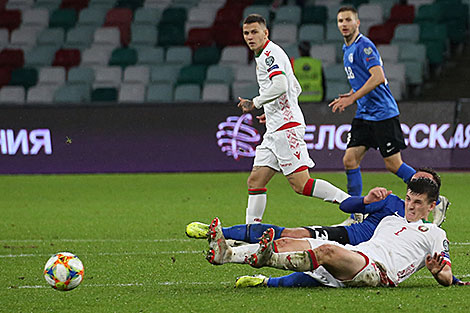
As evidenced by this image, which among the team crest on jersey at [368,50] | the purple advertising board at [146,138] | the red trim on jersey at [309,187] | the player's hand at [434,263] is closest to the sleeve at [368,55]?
the team crest on jersey at [368,50]

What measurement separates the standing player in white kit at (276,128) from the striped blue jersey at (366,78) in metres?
1.20

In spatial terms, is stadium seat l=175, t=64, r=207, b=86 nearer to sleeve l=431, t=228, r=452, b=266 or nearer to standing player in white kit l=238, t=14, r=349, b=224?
standing player in white kit l=238, t=14, r=349, b=224

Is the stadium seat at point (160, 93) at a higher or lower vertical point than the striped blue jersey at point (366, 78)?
lower

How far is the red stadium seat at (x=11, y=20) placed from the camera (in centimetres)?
2119

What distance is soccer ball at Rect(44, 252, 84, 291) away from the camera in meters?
4.92

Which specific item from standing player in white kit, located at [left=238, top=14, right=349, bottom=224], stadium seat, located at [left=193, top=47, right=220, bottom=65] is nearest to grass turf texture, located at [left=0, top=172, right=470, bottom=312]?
standing player in white kit, located at [left=238, top=14, right=349, bottom=224]

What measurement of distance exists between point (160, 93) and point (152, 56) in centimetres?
145

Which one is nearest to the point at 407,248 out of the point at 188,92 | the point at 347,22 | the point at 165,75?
the point at 347,22

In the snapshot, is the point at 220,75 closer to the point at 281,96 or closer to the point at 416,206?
the point at 281,96

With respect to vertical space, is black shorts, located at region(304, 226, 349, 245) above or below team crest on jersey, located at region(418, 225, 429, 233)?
below

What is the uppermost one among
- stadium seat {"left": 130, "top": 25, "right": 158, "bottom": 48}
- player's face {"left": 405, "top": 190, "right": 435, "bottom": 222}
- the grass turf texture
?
stadium seat {"left": 130, "top": 25, "right": 158, "bottom": 48}

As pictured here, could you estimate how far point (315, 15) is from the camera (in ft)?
63.2

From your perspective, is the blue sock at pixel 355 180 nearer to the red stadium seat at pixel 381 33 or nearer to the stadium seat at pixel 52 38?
the red stadium seat at pixel 381 33

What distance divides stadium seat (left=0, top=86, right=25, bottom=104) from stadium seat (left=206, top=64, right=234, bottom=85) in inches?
159
